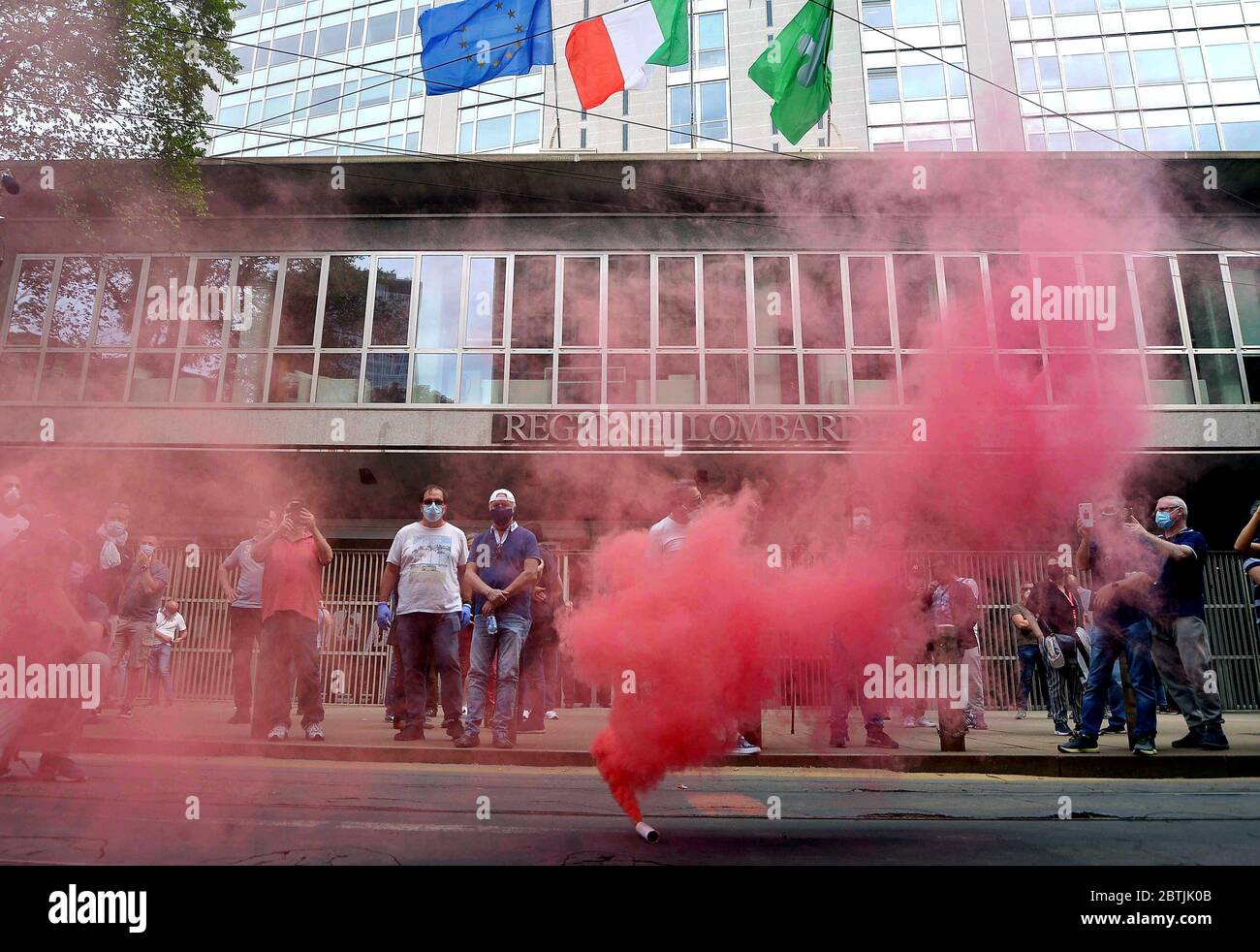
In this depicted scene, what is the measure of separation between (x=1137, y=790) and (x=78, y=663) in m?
7.36

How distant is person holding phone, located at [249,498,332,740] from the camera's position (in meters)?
7.29

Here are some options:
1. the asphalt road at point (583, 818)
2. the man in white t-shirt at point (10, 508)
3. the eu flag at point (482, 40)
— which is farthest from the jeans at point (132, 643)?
the eu flag at point (482, 40)

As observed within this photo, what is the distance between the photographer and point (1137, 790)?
5727mm

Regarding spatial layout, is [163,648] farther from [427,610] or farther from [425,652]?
[427,610]

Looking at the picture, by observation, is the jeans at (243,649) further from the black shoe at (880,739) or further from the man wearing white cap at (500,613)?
the black shoe at (880,739)

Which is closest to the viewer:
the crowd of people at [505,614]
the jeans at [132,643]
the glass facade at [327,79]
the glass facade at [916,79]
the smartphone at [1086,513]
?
the smartphone at [1086,513]

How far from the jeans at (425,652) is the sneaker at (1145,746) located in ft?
18.8

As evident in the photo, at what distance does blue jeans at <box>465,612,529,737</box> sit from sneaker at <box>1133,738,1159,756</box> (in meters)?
5.19

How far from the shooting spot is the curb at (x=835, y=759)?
652 centimetres

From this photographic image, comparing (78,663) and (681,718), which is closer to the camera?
(681,718)

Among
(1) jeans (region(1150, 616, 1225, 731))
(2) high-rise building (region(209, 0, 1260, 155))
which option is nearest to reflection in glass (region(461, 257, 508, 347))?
(2) high-rise building (region(209, 0, 1260, 155))

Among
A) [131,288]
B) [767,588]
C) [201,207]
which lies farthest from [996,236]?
[131,288]

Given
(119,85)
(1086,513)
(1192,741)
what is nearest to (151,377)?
(119,85)
